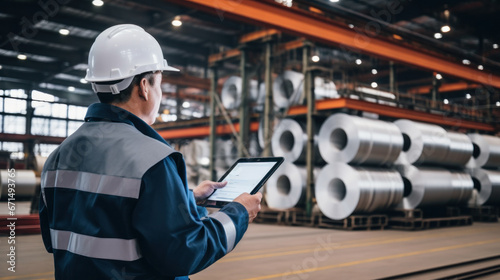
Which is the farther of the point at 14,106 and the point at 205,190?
the point at 14,106

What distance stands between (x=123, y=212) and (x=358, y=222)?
9.20m

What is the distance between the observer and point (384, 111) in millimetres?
10969

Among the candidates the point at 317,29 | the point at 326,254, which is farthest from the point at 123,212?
the point at 317,29

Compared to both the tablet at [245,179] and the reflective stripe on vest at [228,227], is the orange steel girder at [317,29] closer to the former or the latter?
the tablet at [245,179]

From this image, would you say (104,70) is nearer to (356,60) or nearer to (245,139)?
(245,139)

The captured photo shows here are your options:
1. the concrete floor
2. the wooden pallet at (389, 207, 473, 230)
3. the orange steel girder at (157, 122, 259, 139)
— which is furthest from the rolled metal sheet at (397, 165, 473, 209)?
the orange steel girder at (157, 122, 259, 139)

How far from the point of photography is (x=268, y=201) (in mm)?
11086

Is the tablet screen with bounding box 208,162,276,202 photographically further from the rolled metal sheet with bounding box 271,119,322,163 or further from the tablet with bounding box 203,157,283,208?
the rolled metal sheet with bounding box 271,119,322,163

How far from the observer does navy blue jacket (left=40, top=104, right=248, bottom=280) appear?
4.19 ft

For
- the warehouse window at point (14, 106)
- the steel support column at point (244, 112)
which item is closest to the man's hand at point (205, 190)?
the steel support column at point (244, 112)

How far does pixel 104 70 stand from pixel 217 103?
1208 centimetres

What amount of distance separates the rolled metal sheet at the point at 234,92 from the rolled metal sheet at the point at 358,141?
394 centimetres

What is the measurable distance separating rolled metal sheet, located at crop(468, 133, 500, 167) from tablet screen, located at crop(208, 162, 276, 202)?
13086 millimetres

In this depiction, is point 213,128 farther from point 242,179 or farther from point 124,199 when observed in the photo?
point 124,199
